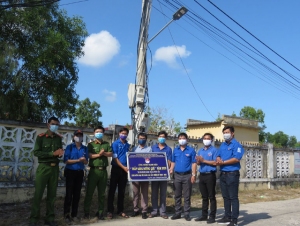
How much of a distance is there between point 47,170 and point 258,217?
4.57 metres

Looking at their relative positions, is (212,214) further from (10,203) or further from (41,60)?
(41,60)

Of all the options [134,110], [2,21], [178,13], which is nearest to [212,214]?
[134,110]

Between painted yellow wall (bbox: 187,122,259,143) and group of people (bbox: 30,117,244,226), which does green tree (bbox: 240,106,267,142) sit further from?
group of people (bbox: 30,117,244,226)

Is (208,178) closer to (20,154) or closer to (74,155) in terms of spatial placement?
(74,155)

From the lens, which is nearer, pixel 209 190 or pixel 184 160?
pixel 209 190

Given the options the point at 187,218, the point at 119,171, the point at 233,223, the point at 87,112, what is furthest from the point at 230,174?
the point at 87,112

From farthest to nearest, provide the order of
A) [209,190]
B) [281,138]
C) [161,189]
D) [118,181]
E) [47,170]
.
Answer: [281,138]
[161,189]
[118,181]
[209,190]
[47,170]

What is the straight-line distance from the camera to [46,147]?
5441 mm

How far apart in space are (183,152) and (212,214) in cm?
132

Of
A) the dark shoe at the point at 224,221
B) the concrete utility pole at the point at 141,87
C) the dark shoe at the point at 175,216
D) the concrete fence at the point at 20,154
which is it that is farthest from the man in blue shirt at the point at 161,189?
the concrete fence at the point at 20,154

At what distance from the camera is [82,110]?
3158cm

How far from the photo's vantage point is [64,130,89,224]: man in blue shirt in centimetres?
568

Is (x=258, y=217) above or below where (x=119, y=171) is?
below

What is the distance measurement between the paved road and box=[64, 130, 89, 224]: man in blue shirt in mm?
526
